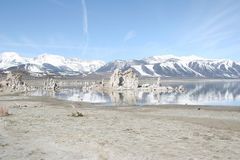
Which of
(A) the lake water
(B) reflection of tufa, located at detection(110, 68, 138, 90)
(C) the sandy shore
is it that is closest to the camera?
(C) the sandy shore

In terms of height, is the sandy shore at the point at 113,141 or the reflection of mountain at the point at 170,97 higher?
the reflection of mountain at the point at 170,97

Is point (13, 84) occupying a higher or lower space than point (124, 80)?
lower

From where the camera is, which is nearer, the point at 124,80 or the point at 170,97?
the point at 170,97

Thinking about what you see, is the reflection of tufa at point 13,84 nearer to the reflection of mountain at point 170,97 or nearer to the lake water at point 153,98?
the lake water at point 153,98

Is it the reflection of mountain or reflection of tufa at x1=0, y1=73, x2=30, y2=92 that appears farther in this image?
reflection of tufa at x1=0, y1=73, x2=30, y2=92

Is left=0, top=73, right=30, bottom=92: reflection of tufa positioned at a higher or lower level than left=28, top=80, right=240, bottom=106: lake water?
higher

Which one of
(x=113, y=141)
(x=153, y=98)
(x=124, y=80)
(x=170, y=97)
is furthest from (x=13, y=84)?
(x=113, y=141)

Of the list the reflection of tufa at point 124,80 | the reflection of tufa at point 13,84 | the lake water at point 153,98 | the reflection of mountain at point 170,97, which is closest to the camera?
the lake water at point 153,98

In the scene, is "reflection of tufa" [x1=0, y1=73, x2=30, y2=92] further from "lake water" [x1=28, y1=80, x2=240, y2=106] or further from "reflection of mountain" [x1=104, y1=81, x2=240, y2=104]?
"reflection of mountain" [x1=104, y1=81, x2=240, y2=104]

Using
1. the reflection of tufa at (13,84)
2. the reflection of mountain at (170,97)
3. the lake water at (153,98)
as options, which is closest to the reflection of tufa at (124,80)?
the reflection of mountain at (170,97)

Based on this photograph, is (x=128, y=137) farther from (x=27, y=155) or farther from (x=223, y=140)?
(x=27, y=155)

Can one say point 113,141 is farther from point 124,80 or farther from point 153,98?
point 124,80

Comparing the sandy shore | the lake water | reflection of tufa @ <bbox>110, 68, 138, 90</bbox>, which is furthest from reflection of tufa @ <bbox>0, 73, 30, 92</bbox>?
the sandy shore

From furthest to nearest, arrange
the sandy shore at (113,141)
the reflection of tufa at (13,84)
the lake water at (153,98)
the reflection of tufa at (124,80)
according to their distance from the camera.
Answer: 1. the reflection of tufa at (124,80)
2. the reflection of tufa at (13,84)
3. the lake water at (153,98)
4. the sandy shore at (113,141)
